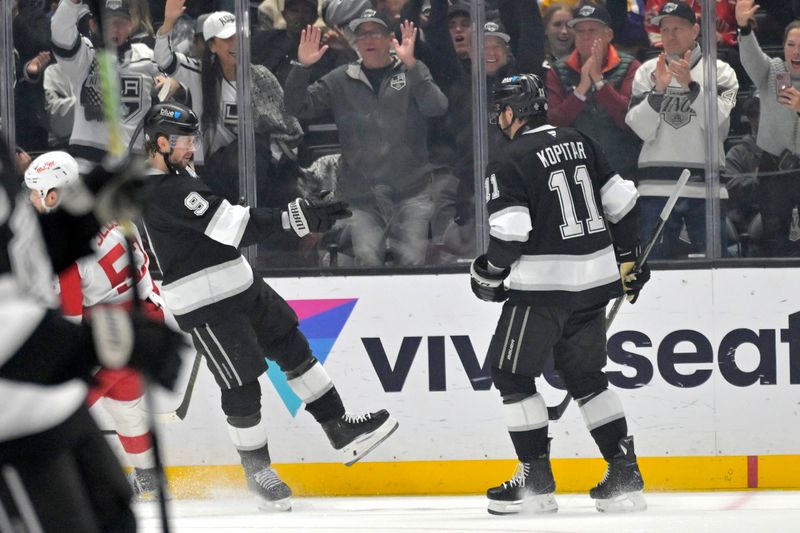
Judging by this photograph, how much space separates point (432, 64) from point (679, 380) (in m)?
1.54

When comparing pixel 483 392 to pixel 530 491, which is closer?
pixel 530 491

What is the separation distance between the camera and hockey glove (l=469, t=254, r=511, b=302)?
4586 millimetres

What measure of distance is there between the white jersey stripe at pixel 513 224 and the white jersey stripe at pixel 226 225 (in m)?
0.89

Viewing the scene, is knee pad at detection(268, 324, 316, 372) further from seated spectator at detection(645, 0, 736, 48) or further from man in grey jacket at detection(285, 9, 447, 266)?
seated spectator at detection(645, 0, 736, 48)

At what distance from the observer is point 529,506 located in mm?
4664

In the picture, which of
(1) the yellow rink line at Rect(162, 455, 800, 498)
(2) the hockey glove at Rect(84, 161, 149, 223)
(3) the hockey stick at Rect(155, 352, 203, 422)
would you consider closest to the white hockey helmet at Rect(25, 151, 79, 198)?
(3) the hockey stick at Rect(155, 352, 203, 422)

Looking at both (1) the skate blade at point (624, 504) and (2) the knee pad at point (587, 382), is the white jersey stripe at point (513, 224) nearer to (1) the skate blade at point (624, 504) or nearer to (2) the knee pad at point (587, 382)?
(2) the knee pad at point (587, 382)

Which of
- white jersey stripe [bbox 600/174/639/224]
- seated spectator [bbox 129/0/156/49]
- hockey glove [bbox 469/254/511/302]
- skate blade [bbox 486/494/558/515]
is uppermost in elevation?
seated spectator [bbox 129/0/156/49]

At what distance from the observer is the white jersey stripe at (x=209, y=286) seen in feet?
16.0

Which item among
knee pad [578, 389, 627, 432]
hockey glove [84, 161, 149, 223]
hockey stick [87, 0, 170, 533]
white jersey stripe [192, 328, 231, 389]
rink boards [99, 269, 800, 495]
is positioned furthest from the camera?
rink boards [99, 269, 800, 495]

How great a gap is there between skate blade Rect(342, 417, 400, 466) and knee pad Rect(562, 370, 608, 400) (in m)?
0.75

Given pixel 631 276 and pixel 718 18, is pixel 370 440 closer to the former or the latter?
pixel 631 276

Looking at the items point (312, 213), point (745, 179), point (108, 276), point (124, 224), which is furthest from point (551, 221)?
point (124, 224)

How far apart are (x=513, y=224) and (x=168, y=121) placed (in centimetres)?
130
